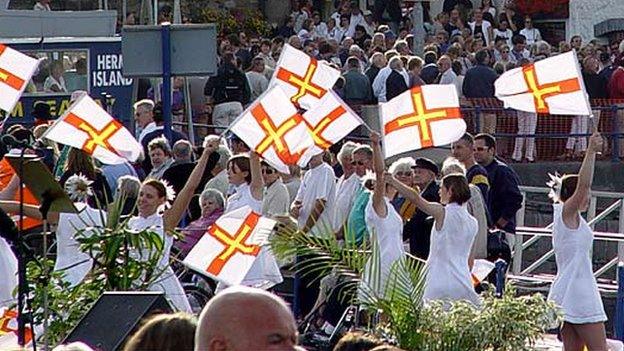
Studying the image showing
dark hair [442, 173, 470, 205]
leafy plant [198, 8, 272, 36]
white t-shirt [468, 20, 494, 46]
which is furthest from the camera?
leafy plant [198, 8, 272, 36]

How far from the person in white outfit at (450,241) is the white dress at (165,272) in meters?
1.49

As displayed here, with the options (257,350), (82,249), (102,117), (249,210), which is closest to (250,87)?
(102,117)

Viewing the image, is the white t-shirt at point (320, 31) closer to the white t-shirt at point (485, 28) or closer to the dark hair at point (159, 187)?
the white t-shirt at point (485, 28)

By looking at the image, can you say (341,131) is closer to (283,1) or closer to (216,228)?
(216,228)

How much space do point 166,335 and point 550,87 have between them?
7.58 meters

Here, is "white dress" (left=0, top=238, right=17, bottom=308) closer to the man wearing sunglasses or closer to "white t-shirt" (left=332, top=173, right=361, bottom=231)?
"white t-shirt" (left=332, top=173, right=361, bottom=231)

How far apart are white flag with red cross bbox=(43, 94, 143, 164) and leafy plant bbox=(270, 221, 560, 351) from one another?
3.32 m

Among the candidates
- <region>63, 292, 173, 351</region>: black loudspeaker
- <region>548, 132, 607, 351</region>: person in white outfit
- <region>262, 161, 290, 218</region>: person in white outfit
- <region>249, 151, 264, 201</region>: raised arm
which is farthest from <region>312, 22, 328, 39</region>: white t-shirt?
<region>63, 292, 173, 351</region>: black loudspeaker

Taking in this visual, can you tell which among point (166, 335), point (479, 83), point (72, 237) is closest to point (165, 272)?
Result: point (72, 237)

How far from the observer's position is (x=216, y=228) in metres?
11.6

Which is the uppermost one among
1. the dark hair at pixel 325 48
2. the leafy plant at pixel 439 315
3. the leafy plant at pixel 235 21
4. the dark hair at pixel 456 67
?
the leafy plant at pixel 235 21

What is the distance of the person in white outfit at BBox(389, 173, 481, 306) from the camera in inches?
444

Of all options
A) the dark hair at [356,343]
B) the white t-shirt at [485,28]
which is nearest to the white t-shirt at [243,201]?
the dark hair at [356,343]

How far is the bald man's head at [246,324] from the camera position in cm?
445
